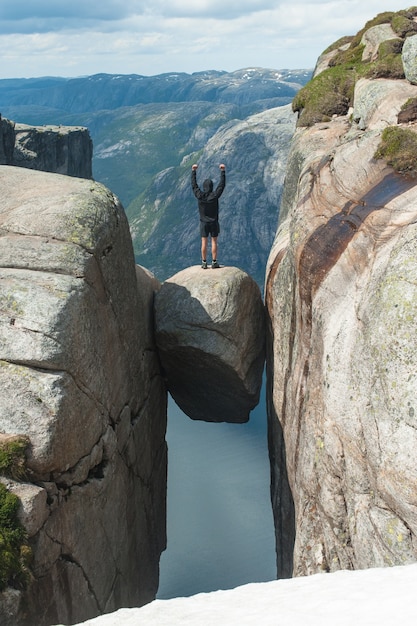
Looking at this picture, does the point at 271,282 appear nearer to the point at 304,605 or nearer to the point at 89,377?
the point at 89,377

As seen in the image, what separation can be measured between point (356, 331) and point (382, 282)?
1749mm

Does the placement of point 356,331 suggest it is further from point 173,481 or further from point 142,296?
point 173,481

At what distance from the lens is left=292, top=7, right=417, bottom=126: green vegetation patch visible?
112ft

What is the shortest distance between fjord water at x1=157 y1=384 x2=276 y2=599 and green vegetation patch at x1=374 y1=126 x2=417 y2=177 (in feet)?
109

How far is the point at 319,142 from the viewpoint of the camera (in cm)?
3325

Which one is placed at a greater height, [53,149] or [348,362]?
[53,149]

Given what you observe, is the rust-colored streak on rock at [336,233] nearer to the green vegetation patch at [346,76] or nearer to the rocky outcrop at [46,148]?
the green vegetation patch at [346,76]

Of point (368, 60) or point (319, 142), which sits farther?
point (368, 60)

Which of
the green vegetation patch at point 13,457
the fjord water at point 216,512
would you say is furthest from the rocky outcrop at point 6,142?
the green vegetation patch at point 13,457

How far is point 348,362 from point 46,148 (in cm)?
11954

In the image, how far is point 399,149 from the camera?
21.9 metres

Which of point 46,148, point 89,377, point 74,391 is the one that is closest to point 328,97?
point 89,377

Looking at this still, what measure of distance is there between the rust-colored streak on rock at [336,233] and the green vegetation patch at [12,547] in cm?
1197

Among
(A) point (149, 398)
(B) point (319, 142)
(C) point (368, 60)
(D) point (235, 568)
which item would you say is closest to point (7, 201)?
(A) point (149, 398)
